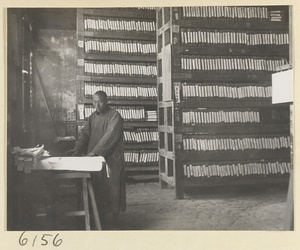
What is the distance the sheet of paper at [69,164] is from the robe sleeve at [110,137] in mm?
726

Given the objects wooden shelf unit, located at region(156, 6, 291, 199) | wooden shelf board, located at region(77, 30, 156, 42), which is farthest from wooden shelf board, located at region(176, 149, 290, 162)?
wooden shelf board, located at region(77, 30, 156, 42)

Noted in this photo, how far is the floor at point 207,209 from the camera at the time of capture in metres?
3.71

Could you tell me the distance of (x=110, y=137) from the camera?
3.91 m

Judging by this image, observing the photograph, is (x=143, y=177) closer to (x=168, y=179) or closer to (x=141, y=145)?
(x=141, y=145)

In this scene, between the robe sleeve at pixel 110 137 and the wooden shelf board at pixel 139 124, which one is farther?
the wooden shelf board at pixel 139 124

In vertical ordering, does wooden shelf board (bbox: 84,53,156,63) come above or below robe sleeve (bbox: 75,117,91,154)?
above

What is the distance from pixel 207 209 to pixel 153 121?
2346 millimetres

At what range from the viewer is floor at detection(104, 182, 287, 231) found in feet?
12.2

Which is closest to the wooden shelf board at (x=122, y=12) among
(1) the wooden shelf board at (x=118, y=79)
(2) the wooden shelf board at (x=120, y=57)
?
(2) the wooden shelf board at (x=120, y=57)

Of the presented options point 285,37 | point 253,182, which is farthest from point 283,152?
point 285,37

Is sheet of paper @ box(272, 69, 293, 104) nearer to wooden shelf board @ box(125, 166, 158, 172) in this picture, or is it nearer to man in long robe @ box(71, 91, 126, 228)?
man in long robe @ box(71, 91, 126, 228)

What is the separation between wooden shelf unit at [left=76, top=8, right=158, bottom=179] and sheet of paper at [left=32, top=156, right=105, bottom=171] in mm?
2876

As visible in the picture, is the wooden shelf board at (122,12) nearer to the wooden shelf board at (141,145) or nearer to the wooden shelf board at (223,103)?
the wooden shelf board at (223,103)
